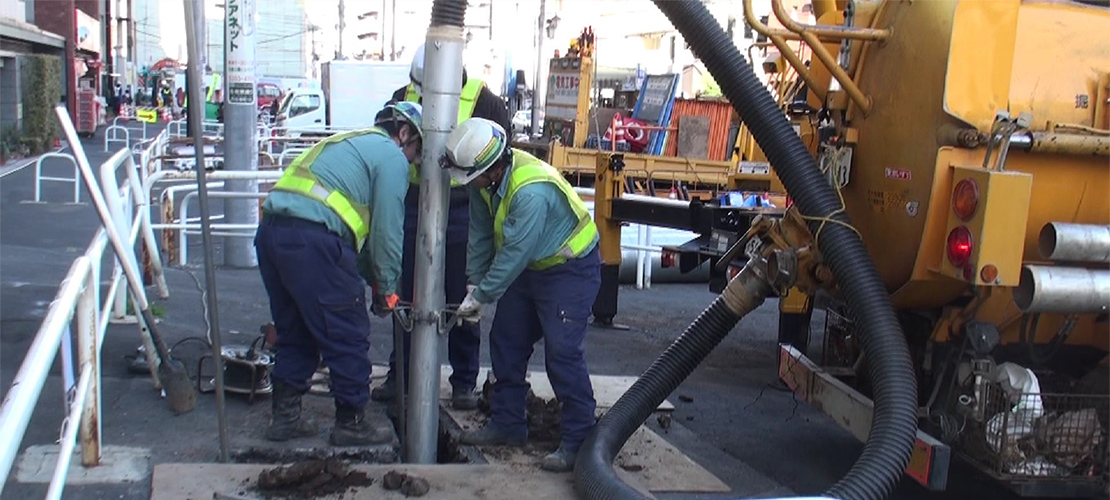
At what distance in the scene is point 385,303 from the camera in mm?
4863

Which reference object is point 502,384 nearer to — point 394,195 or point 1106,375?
point 394,195

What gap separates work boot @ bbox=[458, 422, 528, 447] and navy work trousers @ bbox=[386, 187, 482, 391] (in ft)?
2.07

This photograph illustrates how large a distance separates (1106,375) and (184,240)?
284 inches

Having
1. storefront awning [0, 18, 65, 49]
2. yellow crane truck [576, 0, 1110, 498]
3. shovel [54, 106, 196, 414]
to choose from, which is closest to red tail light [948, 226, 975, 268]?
yellow crane truck [576, 0, 1110, 498]

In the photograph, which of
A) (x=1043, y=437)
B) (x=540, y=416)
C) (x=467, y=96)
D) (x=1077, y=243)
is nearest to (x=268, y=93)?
(x=467, y=96)

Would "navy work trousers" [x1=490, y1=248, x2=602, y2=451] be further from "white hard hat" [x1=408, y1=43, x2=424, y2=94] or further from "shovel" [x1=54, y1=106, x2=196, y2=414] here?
"shovel" [x1=54, y1=106, x2=196, y2=414]

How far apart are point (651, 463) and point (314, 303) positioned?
1.67 m

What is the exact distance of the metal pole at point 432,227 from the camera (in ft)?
14.6

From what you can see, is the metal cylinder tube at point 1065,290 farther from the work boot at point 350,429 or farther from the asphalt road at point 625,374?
the work boot at point 350,429

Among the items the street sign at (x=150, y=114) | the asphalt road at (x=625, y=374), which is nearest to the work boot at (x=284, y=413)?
the asphalt road at (x=625, y=374)

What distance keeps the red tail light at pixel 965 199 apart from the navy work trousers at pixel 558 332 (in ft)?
5.13

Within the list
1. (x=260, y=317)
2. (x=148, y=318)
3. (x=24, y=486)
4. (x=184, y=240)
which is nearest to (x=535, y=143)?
(x=184, y=240)

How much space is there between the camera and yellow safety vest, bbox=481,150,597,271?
475 cm

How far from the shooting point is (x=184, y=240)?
9352 millimetres
